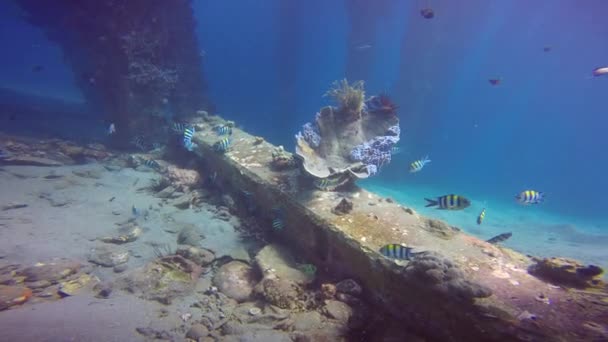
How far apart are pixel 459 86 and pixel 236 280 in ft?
364

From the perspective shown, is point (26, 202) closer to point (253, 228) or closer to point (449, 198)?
point (253, 228)

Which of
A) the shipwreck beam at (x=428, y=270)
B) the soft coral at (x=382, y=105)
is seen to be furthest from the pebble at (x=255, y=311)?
the soft coral at (x=382, y=105)

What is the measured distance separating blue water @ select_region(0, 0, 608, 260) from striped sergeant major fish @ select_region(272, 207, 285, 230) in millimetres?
7020

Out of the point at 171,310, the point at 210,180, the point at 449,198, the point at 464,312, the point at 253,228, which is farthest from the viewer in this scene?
the point at 210,180

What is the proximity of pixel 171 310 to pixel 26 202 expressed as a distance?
19.2 feet

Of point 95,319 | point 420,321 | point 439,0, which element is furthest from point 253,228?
point 439,0

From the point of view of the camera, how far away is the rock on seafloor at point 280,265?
17.5 ft

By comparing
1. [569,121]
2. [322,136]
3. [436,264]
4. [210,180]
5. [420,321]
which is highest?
[569,121]

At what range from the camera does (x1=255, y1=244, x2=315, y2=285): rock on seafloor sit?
17.5ft

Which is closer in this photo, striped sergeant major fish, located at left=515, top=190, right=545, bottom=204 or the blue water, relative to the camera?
striped sergeant major fish, located at left=515, top=190, right=545, bottom=204

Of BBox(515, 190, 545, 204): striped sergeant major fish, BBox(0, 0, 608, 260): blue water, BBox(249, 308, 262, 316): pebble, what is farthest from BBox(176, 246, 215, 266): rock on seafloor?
BBox(0, 0, 608, 260): blue water

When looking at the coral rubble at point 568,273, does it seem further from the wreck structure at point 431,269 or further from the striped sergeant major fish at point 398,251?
the striped sergeant major fish at point 398,251

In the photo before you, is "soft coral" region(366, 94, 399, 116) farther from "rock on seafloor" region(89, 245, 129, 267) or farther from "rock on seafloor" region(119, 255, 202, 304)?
"rock on seafloor" region(89, 245, 129, 267)

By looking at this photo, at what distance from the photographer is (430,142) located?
29844mm
